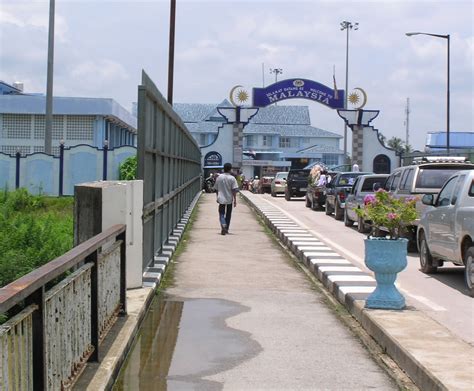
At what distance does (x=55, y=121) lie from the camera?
160ft

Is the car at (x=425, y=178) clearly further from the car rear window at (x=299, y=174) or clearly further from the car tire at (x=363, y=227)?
the car rear window at (x=299, y=174)

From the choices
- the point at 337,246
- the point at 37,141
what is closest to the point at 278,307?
the point at 337,246

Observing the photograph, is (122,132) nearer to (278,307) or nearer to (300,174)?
(300,174)

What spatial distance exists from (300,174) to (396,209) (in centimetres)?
3251

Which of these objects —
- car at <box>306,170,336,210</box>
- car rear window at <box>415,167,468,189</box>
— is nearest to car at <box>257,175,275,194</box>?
car at <box>306,170,336,210</box>

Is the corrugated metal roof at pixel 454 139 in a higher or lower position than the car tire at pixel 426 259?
higher

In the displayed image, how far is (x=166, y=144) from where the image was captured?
14312mm

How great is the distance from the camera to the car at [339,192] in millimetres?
26844

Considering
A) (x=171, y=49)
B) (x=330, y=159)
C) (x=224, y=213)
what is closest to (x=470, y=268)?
(x=224, y=213)

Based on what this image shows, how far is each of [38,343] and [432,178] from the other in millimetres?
13458

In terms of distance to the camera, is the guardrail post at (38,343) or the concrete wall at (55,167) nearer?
the guardrail post at (38,343)

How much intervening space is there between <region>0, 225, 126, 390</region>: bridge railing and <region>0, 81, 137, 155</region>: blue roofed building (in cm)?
4102

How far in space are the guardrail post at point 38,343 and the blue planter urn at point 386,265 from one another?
520cm

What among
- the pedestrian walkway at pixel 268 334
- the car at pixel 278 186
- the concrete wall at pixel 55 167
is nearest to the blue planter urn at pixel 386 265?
the pedestrian walkway at pixel 268 334
